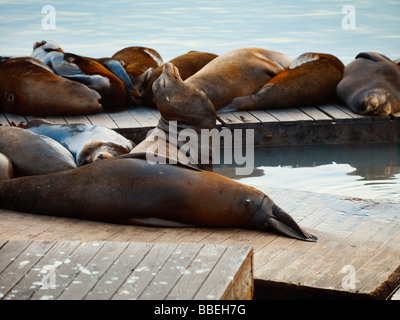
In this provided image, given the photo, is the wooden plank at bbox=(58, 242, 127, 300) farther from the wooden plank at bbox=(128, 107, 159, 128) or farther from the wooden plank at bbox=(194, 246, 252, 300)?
the wooden plank at bbox=(128, 107, 159, 128)

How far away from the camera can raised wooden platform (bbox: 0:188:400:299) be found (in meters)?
3.24

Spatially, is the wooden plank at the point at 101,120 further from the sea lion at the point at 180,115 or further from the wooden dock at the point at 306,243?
the wooden dock at the point at 306,243

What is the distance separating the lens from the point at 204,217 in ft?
12.4

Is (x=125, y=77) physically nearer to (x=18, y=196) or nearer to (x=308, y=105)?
(x=308, y=105)

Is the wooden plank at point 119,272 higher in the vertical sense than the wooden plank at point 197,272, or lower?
lower

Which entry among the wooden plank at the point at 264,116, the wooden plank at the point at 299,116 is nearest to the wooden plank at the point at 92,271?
the wooden plank at the point at 264,116

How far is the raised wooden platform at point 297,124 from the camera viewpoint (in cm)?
661

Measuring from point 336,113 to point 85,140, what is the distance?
2.74 meters

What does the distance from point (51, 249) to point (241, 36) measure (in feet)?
44.8

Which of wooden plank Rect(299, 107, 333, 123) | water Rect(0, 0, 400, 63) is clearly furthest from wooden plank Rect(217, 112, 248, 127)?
water Rect(0, 0, 400, 63)

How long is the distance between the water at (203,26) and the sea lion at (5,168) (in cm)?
902

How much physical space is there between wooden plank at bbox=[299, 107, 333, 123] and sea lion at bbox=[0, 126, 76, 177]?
2.72m
